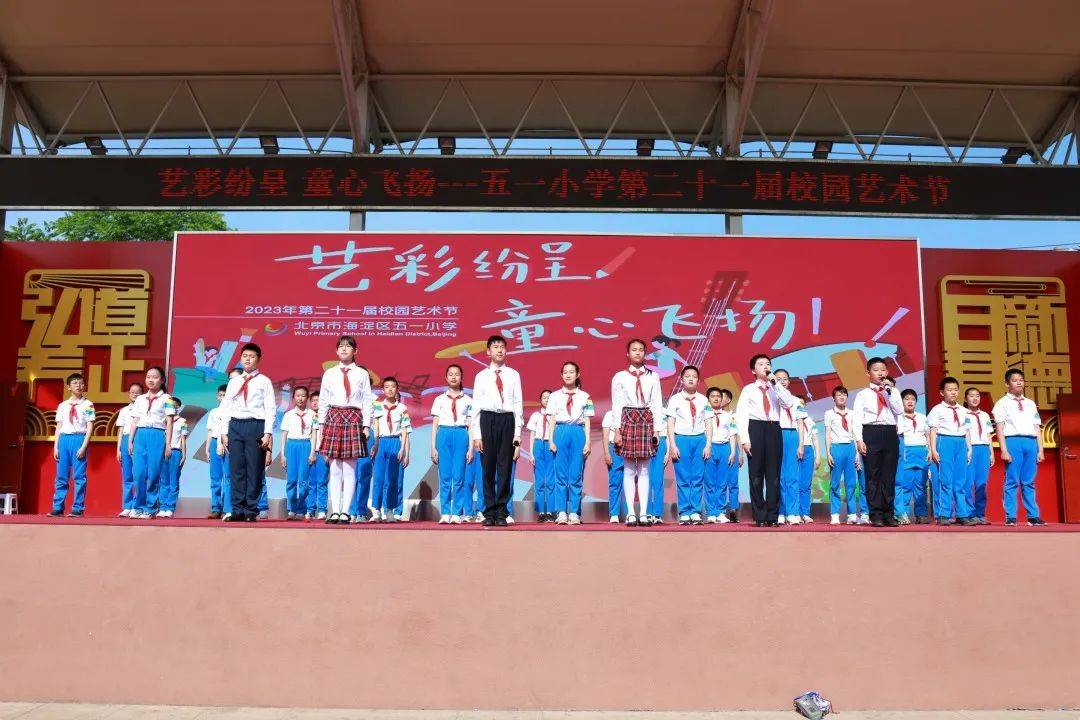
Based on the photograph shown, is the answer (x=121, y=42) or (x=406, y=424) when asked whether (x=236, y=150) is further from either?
(x=406, y=424)

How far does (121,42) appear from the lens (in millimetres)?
8516

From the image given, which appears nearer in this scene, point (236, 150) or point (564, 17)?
point (564, 17)

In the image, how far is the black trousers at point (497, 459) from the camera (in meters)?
5.36

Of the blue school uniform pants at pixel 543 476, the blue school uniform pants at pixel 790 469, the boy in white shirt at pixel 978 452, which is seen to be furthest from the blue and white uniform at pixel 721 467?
the boy in white shirt at pixel 978 452

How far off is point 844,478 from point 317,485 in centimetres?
488

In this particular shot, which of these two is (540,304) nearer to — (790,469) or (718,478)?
(718,478)

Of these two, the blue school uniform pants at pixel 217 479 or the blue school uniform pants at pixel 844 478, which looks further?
the blue school uniform pants at pixel 217 479

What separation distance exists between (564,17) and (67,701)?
6.90 metres

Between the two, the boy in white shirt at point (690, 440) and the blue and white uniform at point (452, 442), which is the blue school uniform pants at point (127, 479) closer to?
the blue and white uniform at point (452, 442)

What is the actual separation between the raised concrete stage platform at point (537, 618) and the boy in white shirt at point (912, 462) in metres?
3.21

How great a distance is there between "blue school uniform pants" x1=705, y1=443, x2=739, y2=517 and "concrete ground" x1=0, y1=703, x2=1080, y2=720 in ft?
10.2

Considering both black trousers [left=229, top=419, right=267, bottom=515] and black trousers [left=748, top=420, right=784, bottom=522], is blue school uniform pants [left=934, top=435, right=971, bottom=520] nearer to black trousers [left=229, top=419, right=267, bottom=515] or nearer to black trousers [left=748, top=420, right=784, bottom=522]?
black trousers [left=748, top=420, right=784, bottom=522]

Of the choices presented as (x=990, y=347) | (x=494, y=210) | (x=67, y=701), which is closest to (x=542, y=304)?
(x=494, y=210)

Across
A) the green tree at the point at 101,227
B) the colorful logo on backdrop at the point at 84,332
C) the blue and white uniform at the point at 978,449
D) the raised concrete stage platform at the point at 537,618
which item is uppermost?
the green tree at the point at 101,227
